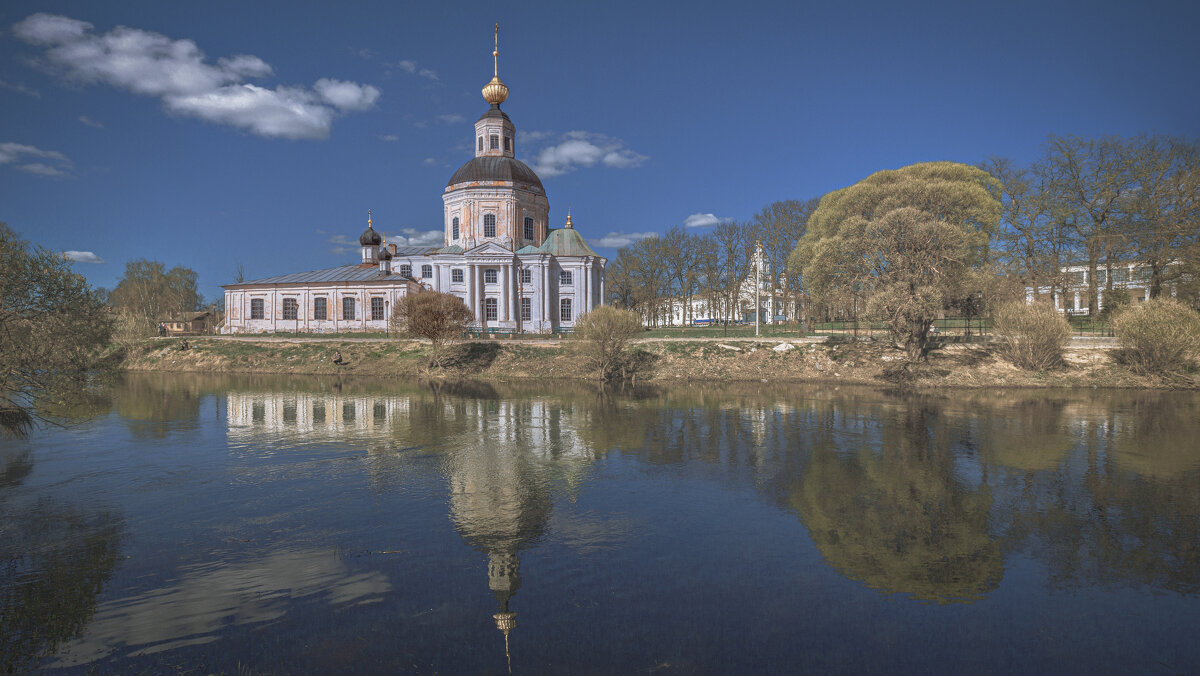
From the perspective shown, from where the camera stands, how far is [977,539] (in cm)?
880

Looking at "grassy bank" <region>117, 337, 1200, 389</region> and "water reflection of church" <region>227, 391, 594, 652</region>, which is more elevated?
"grassy bank" <region>117, 337, 1200, 389</region>

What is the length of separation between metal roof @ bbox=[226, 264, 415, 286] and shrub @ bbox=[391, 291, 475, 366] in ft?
56.6

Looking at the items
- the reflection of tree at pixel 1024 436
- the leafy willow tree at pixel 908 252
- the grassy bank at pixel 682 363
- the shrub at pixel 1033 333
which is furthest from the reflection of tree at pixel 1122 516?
the shrub at pixel 1033 333

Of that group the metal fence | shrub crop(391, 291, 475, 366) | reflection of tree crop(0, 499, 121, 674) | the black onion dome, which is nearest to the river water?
reflection of tree crop(0, 499, 121, 674)

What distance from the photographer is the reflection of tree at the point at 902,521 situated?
7586mm

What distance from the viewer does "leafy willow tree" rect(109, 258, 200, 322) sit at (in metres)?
73.6

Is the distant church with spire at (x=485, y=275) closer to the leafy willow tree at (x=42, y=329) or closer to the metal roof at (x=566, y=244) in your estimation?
the metal roof at (x=566, y=244)

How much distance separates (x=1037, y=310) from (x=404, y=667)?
34.5 meters

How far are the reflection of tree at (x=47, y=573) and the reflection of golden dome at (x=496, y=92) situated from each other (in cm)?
5094

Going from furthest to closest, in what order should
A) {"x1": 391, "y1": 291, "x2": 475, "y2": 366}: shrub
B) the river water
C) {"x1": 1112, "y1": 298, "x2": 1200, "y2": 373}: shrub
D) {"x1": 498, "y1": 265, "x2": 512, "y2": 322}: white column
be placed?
{"x1": 498, "y1": 265, "x2": 512, "y2": 322}: white column
{"x1": 391, "y1": 291, "x2": 475, "y2": 366}: shrub
{"x1": 1112, "y1": 298, "x2": 1200, "y2": 373}: shrub
the river water

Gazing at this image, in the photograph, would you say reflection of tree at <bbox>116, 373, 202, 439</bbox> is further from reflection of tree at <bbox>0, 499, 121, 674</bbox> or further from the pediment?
the pediment

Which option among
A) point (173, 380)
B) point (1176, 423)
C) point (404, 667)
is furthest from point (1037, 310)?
point (173, 380)

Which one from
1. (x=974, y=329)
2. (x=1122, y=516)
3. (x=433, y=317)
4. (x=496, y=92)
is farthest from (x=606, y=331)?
(x=496, y=92)

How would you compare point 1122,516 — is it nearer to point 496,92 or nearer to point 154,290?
point 496,92
